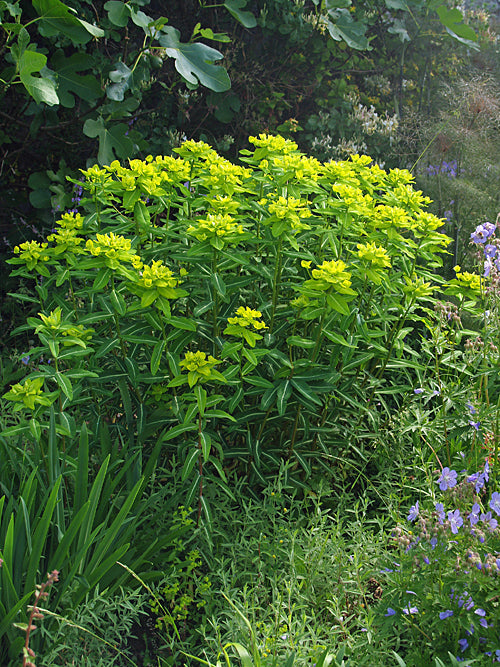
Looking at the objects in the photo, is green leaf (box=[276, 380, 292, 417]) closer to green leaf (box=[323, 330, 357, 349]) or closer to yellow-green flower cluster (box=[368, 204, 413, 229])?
green leaf (box=[323, 330, 357, 349])

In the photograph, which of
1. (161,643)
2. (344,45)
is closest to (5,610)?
(161,643)

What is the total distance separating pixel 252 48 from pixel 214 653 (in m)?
4.33

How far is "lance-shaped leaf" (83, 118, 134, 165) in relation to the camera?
10.4 feet

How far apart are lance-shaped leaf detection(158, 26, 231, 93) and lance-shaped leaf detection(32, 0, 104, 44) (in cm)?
41

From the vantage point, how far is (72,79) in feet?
10.5

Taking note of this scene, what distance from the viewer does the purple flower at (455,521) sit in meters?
1.53

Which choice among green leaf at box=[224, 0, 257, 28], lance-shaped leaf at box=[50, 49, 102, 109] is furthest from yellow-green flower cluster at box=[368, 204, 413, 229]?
green leaf at box=[224, 0, 257, 28]

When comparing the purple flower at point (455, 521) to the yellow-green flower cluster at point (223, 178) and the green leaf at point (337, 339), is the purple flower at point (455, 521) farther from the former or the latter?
the yellow-green flower cluster at point (223, 178)

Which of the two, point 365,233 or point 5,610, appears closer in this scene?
point 5,610

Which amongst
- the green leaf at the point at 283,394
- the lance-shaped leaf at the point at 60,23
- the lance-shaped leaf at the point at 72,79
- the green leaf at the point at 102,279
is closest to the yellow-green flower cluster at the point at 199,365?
the green leaf at the point at 283,394

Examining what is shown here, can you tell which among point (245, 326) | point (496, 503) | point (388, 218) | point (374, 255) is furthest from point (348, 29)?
point (496, 503)

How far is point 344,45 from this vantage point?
4957 mm

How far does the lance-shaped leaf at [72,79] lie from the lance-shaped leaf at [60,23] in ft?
1.08

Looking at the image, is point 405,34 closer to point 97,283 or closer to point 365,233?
point 365,233
